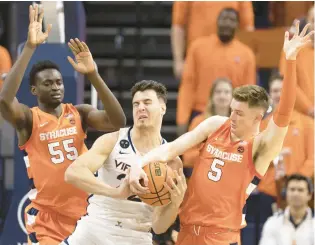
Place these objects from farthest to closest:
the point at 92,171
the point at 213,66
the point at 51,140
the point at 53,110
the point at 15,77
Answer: the point at 213,66
the point at 53,110
the point at 51,140
the point at 15,77
the point at 92,171

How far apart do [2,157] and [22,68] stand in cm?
314

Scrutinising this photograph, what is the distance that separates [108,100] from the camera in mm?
6867

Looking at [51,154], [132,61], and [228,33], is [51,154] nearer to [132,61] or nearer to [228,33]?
[228,33]

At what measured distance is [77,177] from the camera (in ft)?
20.9

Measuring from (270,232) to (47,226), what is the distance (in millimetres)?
2486

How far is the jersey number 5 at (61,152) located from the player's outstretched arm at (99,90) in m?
0.28

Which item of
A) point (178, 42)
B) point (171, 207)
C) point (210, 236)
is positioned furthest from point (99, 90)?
point (178, 42)

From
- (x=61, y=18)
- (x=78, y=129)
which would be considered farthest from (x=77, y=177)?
(x=61, y=18)

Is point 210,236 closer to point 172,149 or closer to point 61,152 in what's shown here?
point 172,149

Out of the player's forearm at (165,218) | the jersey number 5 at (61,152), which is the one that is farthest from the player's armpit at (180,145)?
the jersey number 5 at (61,152)

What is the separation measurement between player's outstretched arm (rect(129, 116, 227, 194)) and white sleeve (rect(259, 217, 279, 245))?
215cm

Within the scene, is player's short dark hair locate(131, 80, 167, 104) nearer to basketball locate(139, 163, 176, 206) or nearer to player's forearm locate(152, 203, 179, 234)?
basketball locate(139, 163, 176, 206)

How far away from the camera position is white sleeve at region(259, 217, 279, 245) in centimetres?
857

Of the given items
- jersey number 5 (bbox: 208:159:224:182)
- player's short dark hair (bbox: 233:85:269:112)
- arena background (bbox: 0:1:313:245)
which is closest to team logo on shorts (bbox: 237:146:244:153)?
jersey number 5 (bbox: 208:159:224:182)
